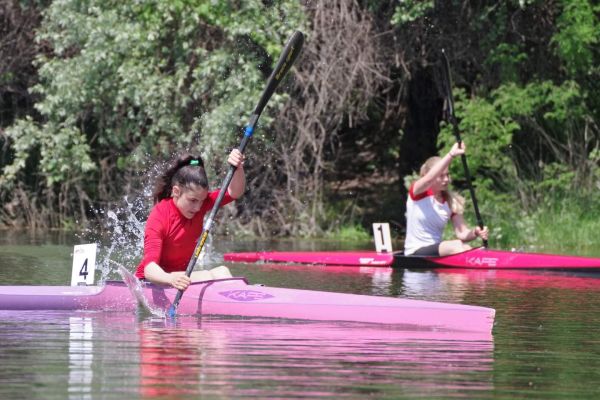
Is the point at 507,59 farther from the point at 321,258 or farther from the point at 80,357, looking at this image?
the point at 80,357

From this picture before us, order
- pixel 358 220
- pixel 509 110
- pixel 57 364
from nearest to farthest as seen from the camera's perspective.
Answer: pixel 57 364
pixel 509 110
pixel 358 220

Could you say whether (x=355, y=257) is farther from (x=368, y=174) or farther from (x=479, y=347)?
(x=368, y=174)

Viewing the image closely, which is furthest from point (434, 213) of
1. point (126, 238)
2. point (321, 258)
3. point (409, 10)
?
point (126, 238)

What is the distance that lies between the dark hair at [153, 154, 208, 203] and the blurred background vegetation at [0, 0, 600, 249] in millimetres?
9240

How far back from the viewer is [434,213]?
49.8 ft

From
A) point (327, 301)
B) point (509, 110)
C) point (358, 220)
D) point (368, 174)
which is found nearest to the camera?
point (327, 301)

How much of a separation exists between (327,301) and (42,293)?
229 cm

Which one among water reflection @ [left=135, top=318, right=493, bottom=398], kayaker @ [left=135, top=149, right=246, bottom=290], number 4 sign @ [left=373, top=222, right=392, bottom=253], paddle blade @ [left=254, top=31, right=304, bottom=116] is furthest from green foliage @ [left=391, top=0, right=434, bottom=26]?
water reflection @ [left=135, top=318, right=493, bottom=398]

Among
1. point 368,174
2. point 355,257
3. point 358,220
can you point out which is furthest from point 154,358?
point 368,174

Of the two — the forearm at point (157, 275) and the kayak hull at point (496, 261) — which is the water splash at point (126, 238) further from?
the forearm at point (157, 275)

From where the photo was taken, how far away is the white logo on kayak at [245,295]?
979 cm

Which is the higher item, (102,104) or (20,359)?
(102,104)

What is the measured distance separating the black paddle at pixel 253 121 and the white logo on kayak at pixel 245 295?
1.14ft

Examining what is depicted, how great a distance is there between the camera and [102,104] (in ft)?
70.4
